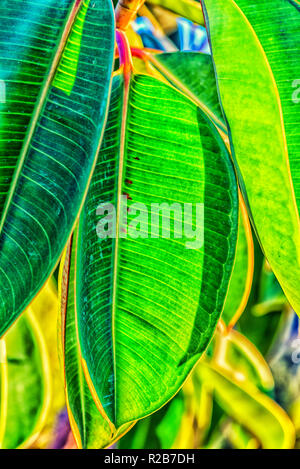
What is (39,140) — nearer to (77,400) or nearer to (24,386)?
(77,400)

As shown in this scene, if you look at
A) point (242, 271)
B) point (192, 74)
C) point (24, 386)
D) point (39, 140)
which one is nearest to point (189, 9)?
point (192, 74)

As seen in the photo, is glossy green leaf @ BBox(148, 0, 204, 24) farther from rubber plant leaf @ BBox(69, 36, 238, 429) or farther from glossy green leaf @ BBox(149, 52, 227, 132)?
rubber plant leaf @ BBox(69, 36, 238, 429)

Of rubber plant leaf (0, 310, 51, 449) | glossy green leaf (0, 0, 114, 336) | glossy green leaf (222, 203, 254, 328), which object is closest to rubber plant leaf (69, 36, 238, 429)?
glossy green leaf (0, 0, 114, 336)

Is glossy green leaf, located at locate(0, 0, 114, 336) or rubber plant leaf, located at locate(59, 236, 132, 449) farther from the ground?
glossy green leaf, located at locate(0, 0, 114, 336)

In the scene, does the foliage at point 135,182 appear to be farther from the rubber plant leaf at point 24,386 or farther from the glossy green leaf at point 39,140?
the rubber plant leaf at point 24,386

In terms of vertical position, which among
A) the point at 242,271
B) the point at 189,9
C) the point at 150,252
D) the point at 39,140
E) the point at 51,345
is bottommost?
the point at 51,345

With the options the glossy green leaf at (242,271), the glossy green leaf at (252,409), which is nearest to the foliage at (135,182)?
the glossy green leaf at (242,271)
